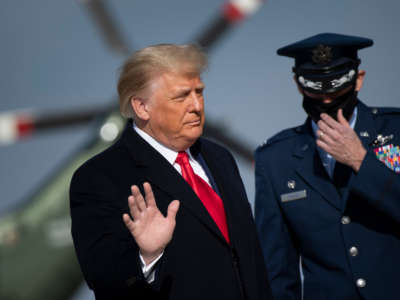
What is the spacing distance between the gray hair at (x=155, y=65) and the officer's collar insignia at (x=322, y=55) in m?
1.26

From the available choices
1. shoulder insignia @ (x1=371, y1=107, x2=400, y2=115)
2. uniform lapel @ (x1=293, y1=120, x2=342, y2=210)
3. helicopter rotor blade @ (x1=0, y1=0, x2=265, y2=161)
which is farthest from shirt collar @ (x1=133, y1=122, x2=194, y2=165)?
helicopter rotor blade @ (x1=0, y1=0, x2=265, y2=161)

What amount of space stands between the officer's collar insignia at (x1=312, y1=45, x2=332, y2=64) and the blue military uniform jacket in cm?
44

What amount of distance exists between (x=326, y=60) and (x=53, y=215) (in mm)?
19589

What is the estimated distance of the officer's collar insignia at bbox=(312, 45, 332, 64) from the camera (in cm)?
409

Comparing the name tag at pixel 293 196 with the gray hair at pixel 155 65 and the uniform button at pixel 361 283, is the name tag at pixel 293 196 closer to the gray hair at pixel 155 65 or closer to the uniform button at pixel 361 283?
the uniform button at pixel 361 283

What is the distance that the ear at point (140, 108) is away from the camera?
3144 millimetres

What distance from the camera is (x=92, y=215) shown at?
111 inches

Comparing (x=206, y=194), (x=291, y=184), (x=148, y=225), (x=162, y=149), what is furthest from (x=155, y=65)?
(x=291, y=184)

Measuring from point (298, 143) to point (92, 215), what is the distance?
6.76 ft

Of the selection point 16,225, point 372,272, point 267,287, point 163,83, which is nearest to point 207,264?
point 267,287

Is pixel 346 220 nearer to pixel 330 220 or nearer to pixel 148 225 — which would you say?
pixel 330 220

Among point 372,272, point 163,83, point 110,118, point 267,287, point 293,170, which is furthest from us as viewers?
point 110,118

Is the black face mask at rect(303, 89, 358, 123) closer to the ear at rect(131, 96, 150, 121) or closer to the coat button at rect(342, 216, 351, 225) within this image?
the coat button at rect(342, 216, 351, 225)

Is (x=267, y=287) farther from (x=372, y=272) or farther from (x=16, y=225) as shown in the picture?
(x=16, y=225)
